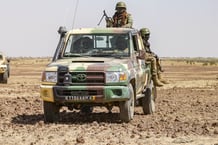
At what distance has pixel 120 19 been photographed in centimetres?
1611

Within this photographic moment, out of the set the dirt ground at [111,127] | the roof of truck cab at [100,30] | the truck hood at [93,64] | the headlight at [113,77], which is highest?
the roof of truck cab at [100,30]

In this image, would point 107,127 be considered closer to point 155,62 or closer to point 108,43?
point 108,43

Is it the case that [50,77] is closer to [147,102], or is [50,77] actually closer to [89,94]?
[89,94]

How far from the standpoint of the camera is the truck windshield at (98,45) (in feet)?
45.1

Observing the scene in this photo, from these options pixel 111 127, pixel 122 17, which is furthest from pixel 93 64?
pixel 122 17

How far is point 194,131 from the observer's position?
37.4 feet

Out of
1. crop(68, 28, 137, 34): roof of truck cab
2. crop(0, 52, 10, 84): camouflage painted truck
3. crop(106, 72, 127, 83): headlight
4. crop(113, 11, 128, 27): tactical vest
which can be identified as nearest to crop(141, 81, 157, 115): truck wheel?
crop(68, 28, 137, 34): roof of truck cab

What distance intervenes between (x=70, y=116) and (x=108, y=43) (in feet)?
6.55

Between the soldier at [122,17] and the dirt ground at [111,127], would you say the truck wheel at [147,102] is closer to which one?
the dirt ground at [111,127]

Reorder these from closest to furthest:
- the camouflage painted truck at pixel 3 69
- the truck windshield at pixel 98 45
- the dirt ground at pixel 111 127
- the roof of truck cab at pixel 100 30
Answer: the dirt ground at pixel 111 127, the truck windshield at pixel 98 45, the roof of truck cab at pixel 100 30, the camouflage painted truck at pixel 3 69

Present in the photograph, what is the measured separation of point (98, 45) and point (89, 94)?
70.7 inches

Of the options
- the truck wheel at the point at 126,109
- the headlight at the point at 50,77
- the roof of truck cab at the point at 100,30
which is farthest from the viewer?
the roof of truck cab at the point at 100,30

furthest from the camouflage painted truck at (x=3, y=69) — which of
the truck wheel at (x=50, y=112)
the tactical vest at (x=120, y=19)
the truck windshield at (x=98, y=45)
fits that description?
the truck wheel at (x=50, y=112)

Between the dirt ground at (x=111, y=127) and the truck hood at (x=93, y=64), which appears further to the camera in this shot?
the truck hood at (x=93, y=64)
